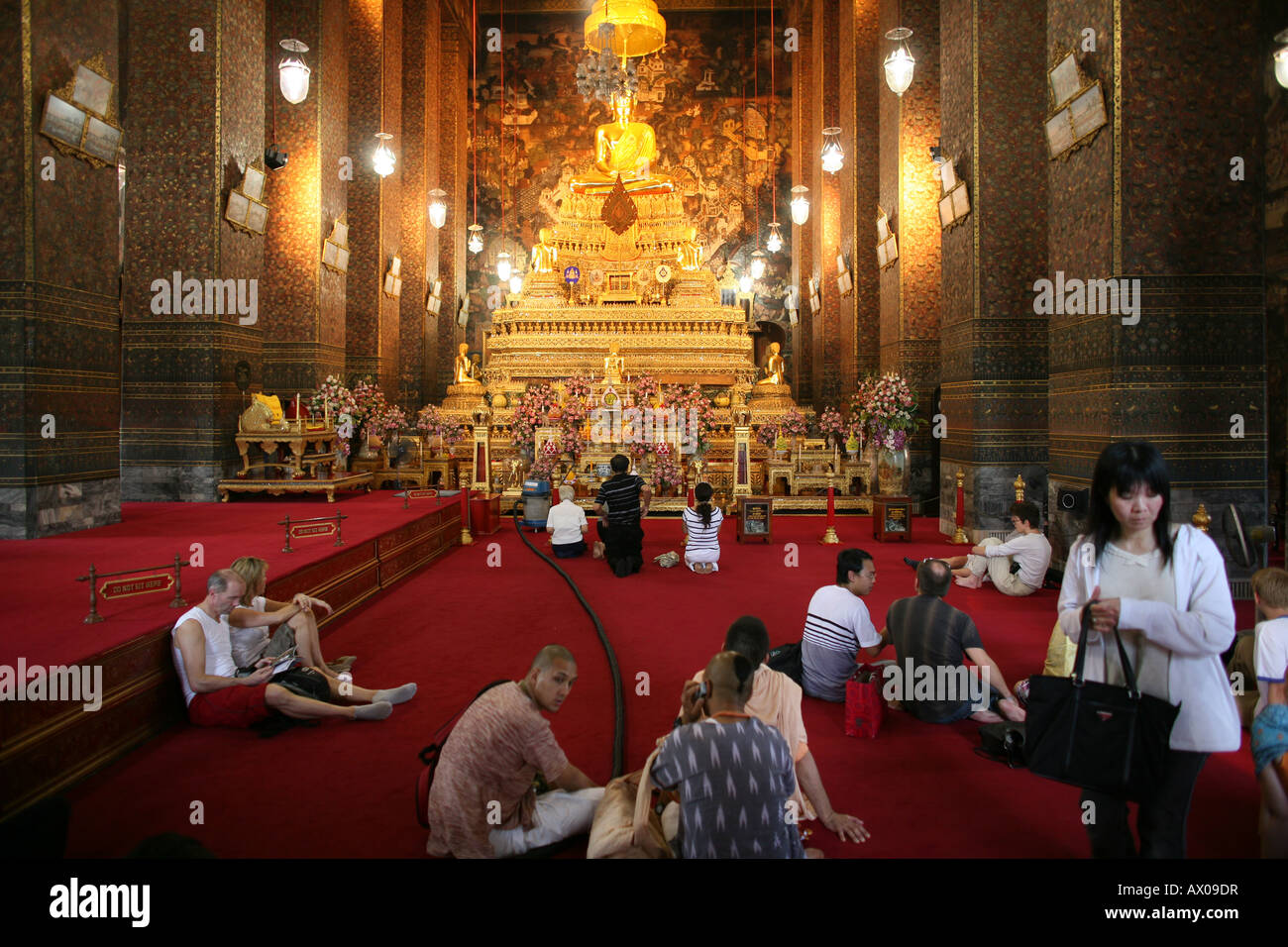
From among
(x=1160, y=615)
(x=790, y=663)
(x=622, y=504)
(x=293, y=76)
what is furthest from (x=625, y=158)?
(x=1160, y=615)

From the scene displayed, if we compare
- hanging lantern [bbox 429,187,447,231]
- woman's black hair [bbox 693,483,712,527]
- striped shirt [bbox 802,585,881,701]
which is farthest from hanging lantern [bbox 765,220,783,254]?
striped shirt [bbox 802,585,881,701]

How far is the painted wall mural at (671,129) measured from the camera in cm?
2253

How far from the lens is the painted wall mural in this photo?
887 inches

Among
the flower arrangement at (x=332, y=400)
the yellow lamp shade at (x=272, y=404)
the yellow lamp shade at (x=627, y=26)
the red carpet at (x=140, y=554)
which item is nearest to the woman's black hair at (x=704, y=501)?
the red carpet at (x=140, y=554)

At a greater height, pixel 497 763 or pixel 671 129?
pixel 671 129

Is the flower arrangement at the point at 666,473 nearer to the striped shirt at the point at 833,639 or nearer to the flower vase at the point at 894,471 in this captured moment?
the flower vase at the point at 894,471

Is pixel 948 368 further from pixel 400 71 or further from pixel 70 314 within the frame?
pixel 400 71

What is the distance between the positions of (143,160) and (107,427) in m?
3.85

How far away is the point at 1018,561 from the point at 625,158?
56.2 feet

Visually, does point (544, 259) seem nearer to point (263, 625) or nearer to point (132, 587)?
point (132, 587)

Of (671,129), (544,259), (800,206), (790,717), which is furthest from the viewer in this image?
(671,129)

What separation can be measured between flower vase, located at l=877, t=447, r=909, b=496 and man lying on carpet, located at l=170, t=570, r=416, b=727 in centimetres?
820

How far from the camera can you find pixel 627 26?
16844mm

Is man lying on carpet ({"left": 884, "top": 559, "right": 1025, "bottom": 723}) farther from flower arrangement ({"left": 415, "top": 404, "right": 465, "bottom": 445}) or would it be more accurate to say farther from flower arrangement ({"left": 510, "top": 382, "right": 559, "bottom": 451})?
flower arrangement ({"left": 415, "top": 404, "right": 465, "bottom": 445})
